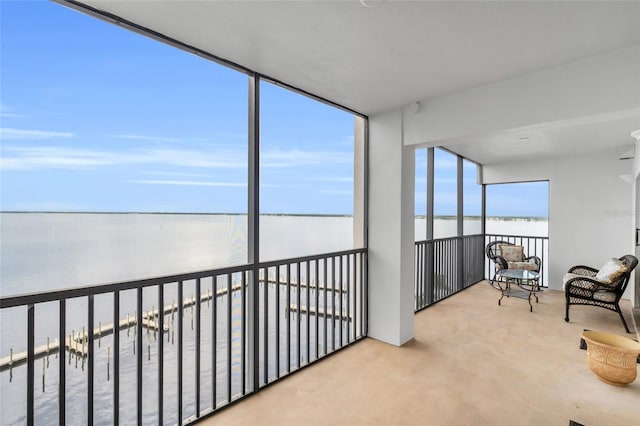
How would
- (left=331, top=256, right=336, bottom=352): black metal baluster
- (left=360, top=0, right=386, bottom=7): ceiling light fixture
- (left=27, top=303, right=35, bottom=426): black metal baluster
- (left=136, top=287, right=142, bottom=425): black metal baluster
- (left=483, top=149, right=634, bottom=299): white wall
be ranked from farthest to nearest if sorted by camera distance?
(left=483, top=149, right=634, bottom=299): white wall
(left=331, top=256, right=336, bottom=352): black metal baluster
(left=136, top=287, right=142, bottom=425): black metal baluster
(left=360, top=0, right=386, bottom=7): ceiling light fixture
(left=27, top=303, right=35, bottom=426): black metal baluster

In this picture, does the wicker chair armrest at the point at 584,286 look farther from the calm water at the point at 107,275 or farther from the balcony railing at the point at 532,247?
the calm water at the point at 107,275

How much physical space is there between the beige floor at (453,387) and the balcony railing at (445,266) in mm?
956

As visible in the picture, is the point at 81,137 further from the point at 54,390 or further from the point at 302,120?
the point at 302,120

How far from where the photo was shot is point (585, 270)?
4699 mm

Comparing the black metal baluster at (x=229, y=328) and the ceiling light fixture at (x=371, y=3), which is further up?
the ceiling light fixture at (x=371, y=3)

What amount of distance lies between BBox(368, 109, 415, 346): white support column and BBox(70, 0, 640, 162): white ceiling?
2.58ft

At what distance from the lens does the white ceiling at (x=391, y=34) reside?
64.2 inches

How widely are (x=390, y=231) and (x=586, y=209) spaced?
14.3 ft

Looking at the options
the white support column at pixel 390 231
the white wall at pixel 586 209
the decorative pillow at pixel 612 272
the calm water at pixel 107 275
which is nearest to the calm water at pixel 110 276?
the calm water at pixel 107 275

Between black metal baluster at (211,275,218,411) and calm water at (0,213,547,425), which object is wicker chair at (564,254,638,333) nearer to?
calm water at (0,213,547,425)

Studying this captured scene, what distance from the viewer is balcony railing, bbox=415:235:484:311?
14.5 feet

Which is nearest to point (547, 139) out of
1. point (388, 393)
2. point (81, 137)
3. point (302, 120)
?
point (302, 120)

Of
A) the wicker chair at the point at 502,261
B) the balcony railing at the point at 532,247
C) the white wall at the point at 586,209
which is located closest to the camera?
the white wall at the point at 586,209

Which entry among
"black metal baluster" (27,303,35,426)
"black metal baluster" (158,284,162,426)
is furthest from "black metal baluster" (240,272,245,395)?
"black metal baluster" (27,303,35,426)
